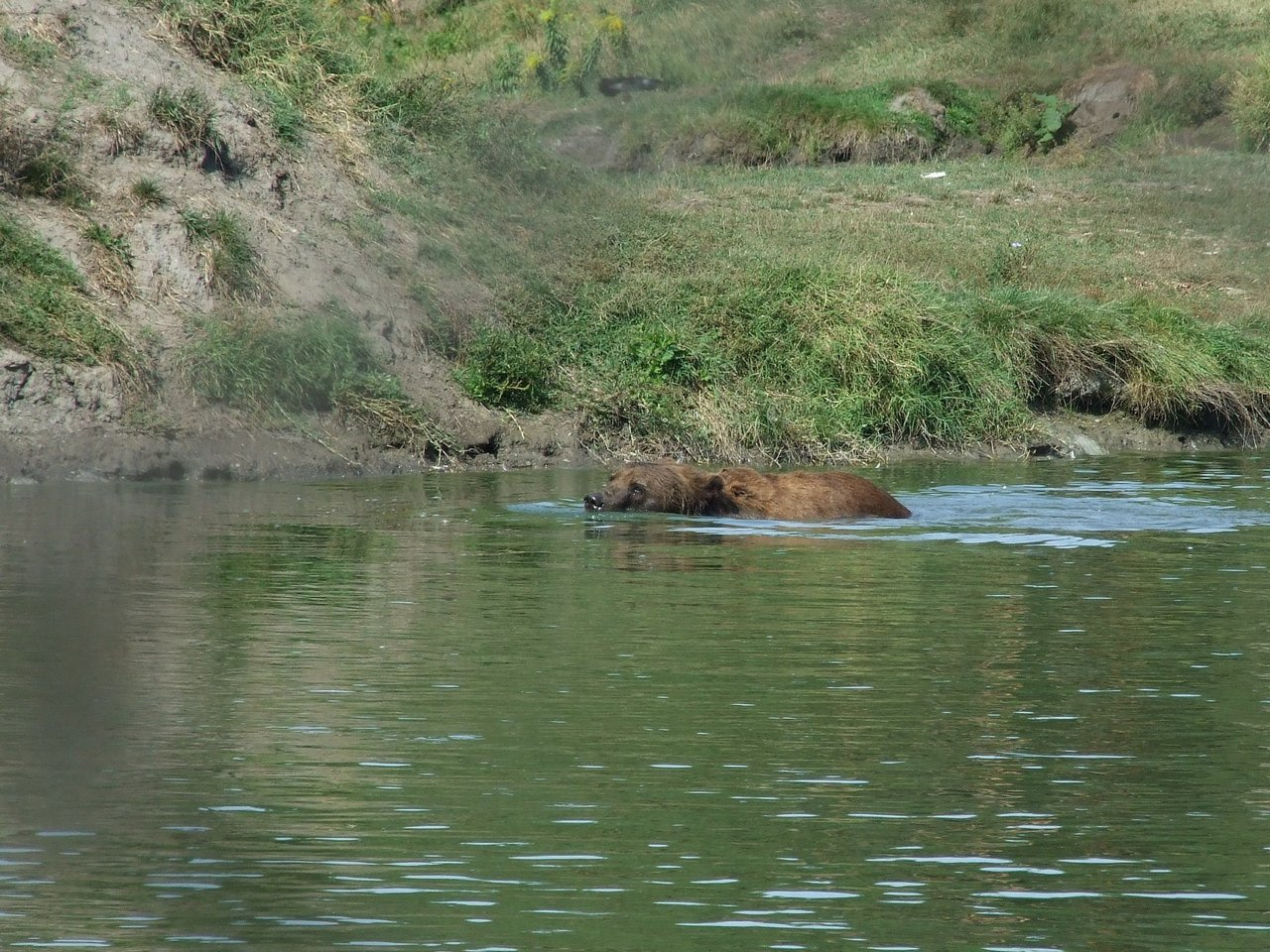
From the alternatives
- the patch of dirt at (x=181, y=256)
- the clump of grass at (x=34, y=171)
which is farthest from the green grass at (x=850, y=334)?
the clump of grass at (x=34, y=171)

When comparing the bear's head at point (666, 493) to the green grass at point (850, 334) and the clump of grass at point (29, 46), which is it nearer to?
the green grass at point (850, 334)

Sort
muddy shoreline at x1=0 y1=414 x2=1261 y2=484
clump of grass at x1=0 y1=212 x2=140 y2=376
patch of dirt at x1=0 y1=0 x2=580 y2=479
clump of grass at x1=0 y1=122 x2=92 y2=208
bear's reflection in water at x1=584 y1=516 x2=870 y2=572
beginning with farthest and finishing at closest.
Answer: clump of grass at x1=0 y1=122 x2=92 y2=208 < clump of grass at x1=0 y1=212 x2=140 y2=376 < patch of dirt at x1=0 y1=0 x2=580 y2=479 < muddy shoreline at x1=0 y1=414 x2=1261 y2=484 < bear's reflection in water at x1=584 y1=516 x2=870 y2=572

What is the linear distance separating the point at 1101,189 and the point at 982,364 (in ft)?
36.0

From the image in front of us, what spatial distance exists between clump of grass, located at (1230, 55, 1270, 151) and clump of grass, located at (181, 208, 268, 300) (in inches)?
794

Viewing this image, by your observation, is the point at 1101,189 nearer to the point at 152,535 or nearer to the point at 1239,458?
the point at 1239,458

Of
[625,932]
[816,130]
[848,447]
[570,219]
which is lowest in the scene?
[625,932]

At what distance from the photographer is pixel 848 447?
20.2 metres

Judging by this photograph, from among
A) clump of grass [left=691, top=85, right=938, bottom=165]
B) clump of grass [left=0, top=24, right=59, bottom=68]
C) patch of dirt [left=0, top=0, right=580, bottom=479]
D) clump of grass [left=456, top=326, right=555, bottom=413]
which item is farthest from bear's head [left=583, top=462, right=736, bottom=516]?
clump of grass [left=691, top=85, right=938, bottom=165]

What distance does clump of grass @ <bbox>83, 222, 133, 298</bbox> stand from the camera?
18.9 metres

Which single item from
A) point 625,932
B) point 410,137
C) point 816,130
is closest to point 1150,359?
point 410,137

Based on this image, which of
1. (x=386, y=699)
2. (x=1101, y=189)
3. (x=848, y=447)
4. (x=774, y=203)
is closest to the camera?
(x=386, y=699)

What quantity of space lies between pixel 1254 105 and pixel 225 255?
20743mm

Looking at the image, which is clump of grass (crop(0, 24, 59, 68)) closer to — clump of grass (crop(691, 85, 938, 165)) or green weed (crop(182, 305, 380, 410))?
green weed (crop(182, 305, 380, 410))

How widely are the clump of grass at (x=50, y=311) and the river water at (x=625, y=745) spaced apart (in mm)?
4987
